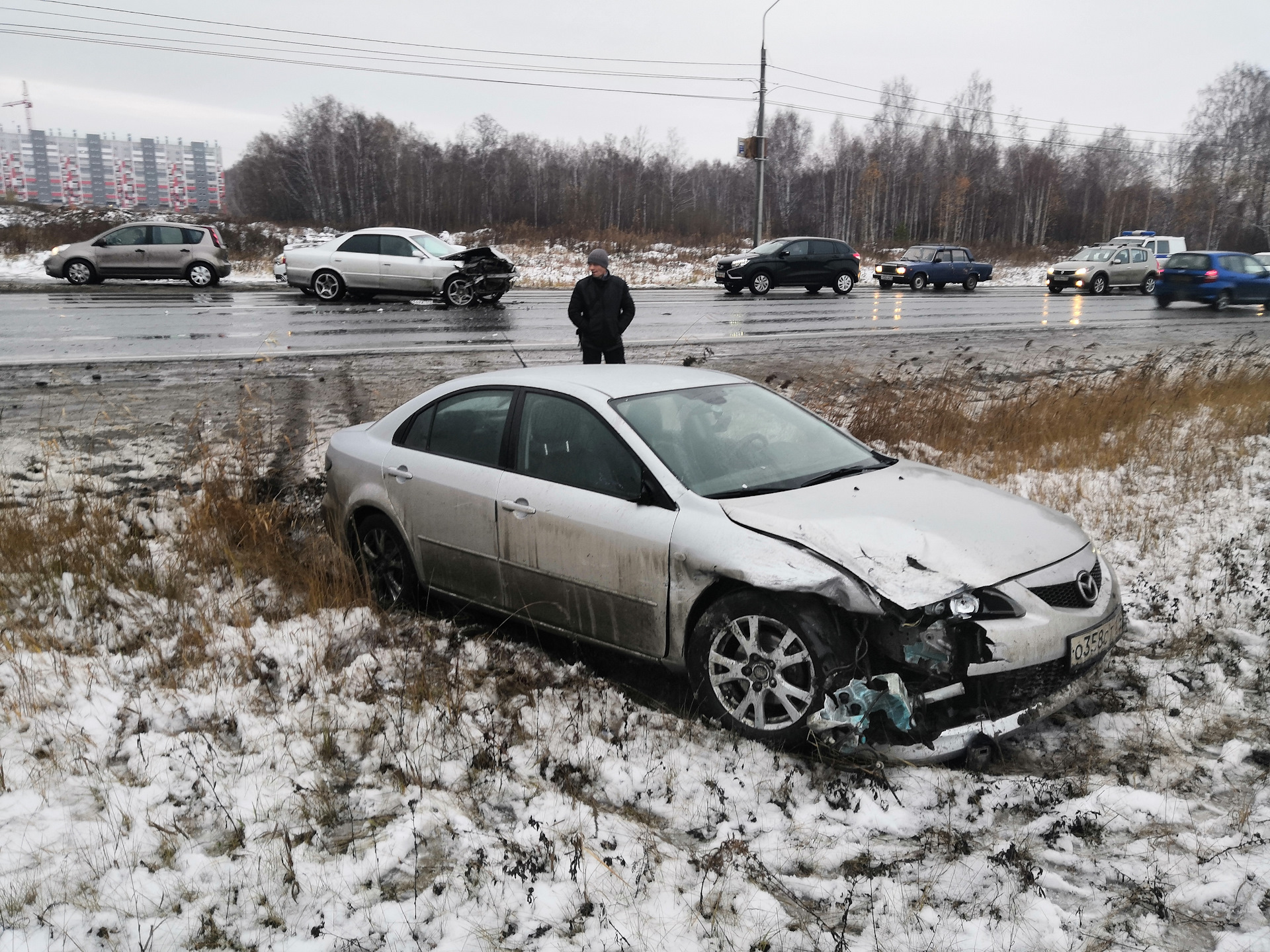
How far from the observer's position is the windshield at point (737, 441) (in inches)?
165

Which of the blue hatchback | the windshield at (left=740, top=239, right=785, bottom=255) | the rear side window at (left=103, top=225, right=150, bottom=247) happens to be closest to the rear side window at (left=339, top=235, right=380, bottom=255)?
the rear side window at (left=103, top=225, right=150, bottom=247)

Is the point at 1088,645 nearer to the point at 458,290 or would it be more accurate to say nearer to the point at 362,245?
the point at 458,290

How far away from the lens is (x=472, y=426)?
489 cm

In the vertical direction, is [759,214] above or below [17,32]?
below

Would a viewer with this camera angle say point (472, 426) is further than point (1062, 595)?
Yes

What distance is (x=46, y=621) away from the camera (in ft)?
15.9

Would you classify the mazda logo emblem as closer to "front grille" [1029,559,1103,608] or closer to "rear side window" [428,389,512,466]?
"front grille" [1029,559,1103,608]

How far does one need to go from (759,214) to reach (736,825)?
109ft

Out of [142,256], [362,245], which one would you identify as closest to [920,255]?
[362,245]

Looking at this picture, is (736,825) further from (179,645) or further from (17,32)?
(17,32)

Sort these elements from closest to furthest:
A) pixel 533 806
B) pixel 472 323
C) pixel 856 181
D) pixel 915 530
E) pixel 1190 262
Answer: pixel 533 806
pixel 915 530
pixel 472 323
pixel 1190 262
pixel 856 181

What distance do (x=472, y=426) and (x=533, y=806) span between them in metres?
2.18

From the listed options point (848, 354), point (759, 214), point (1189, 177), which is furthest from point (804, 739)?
point (1189, 177)

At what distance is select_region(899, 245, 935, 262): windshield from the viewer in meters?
33.7
